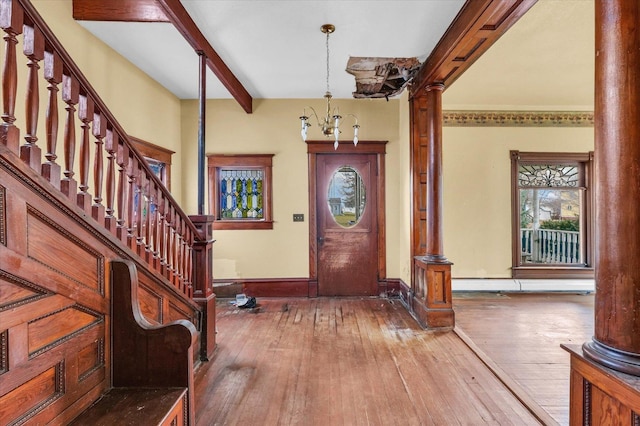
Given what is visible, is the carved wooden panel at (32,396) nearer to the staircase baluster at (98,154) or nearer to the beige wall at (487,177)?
the staircase baluster at (98,154)

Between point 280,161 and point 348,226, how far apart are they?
54.9 inches

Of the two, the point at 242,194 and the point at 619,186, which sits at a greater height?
the point at 242,194

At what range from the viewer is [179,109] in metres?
5.01

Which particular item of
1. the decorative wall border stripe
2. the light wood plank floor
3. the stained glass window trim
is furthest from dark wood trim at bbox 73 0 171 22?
the stained glass window trim

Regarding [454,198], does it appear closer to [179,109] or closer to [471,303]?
[471,303]

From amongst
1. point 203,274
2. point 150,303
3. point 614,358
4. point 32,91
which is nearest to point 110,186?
point 32,91

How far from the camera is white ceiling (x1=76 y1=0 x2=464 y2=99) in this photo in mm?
2756

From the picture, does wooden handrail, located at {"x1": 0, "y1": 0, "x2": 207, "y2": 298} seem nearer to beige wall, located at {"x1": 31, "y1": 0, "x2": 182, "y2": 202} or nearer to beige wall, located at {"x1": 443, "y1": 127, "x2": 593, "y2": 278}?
beige wall, located at {"x1": 31, "y1": 0, "x2": 182, "y2": 202}

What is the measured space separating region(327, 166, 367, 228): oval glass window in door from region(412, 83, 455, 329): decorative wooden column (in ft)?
4.64

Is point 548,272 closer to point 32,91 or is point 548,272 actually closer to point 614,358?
point 614,358

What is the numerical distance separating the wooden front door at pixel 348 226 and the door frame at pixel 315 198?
47mm

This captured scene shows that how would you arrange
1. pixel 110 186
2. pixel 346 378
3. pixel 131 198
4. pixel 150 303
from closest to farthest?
pixel 110 186, pixel 131 198, pixel 150 303, pixel 346 378

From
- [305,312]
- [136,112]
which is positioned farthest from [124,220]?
[305,312]

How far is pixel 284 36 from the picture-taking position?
3219 millimetres
